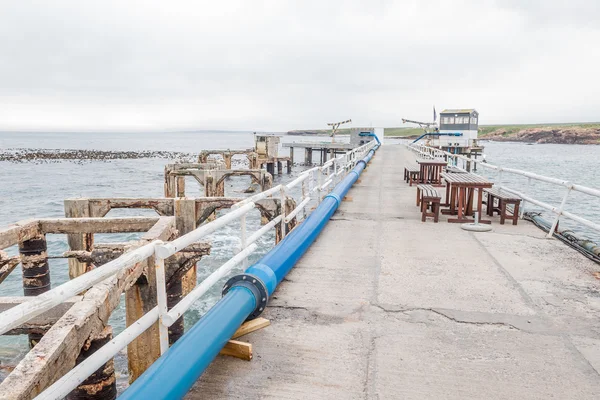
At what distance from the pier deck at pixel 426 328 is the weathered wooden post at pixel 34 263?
504 cm

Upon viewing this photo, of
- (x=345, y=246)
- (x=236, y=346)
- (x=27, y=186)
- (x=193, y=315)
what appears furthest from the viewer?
(x=27, y=186)

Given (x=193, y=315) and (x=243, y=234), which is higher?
(x=243, y=234)

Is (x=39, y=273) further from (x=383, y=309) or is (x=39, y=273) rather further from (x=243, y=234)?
(x=383, y=309)

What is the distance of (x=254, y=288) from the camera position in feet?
12.3

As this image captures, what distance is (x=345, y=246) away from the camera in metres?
6.39

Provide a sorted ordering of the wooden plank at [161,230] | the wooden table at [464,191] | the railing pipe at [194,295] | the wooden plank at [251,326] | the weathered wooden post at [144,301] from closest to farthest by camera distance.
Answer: the railing pipe at [194,295], the wooden plank at [251,326], the weathered wooden post at [144,301], the wooden plank at [161,230], the wooden table at [464,191]

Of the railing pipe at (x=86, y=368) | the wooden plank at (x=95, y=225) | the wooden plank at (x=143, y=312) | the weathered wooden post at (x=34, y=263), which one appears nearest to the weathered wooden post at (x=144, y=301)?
the wooden plank at (x=143, y=312)

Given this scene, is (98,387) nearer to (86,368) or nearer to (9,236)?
(86,368)

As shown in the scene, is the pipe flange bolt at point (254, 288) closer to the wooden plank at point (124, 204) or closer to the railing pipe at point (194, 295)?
the railing pipe at point (194, 295)

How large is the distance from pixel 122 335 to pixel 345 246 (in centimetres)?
426

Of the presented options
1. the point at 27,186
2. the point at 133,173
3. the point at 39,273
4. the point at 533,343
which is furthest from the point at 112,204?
the point at 133,173

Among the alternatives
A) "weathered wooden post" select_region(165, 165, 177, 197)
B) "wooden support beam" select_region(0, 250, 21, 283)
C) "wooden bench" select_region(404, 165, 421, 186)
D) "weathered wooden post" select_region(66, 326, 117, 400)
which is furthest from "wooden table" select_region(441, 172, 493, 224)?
"weathered wooden post" select_region(165, 165, 177, 197)

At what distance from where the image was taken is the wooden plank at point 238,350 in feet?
10.6

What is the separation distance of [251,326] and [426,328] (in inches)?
62.1
